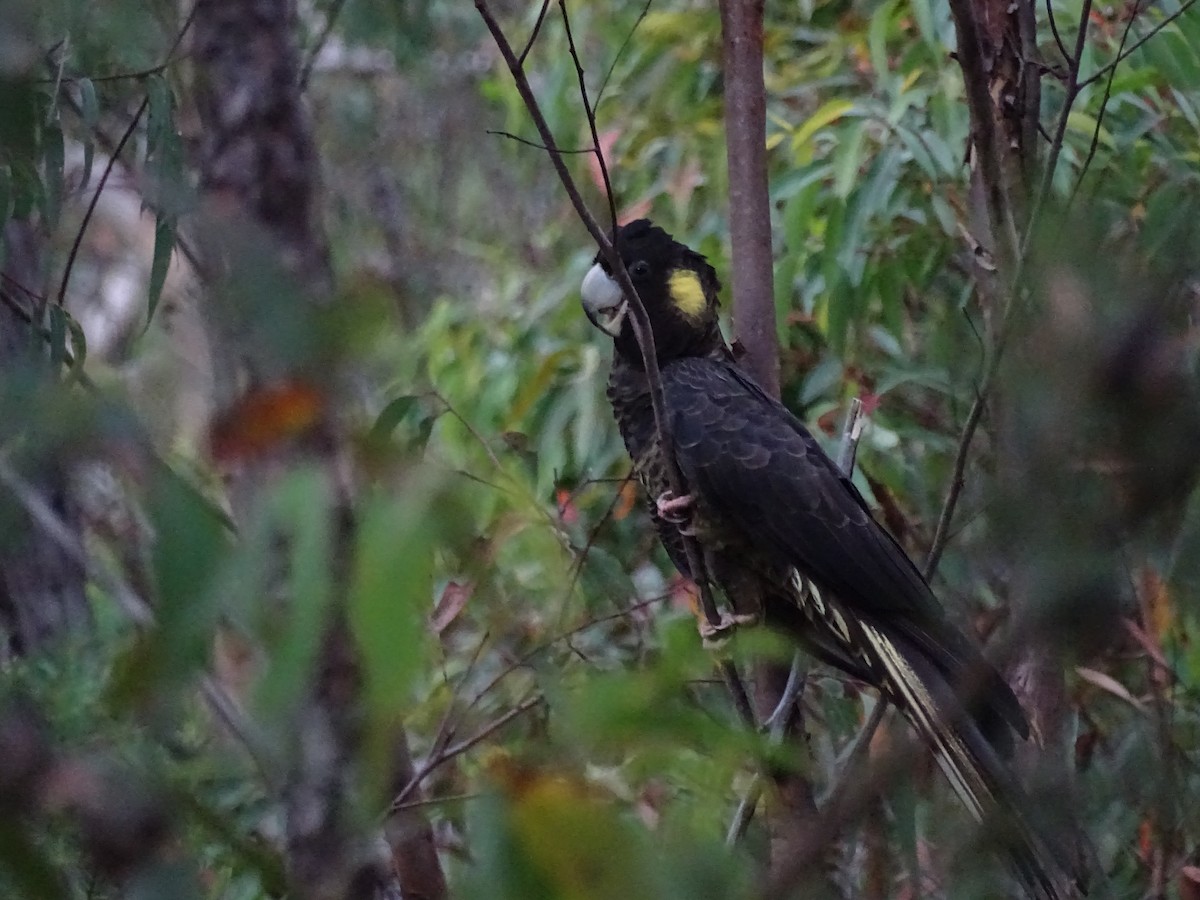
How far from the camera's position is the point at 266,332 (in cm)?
59

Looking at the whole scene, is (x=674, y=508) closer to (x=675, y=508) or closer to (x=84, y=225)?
(x=675, y=508)

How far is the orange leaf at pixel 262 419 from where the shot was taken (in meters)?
0.60

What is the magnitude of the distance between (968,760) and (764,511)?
1.68ft

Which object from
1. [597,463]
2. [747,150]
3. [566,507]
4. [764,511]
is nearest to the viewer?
[747,150]

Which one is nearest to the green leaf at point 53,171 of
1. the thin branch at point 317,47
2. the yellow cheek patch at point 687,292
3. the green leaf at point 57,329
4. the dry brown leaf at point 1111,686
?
the green leaf at point 57,329

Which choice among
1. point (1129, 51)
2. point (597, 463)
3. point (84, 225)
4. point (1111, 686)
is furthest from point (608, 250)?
point (597, 463)

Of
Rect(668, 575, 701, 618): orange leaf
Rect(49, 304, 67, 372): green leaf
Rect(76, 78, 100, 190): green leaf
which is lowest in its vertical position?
Rect(668, 575, 701, 618): orange leaf

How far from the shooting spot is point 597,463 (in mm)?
2293

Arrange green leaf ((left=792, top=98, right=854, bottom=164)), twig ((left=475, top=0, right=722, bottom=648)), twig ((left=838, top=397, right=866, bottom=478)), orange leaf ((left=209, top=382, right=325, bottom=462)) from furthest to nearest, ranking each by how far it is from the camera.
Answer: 1. green leaf ((left=792, top=98, right=854, bottom=164))
2. twig ((left=838, top=397, right=866, bottom=478))
3. twig ((left=475, top=0, right=722, bottom=648))
4. orange leaf ((left=209, top=382, right=325, bottom=462))

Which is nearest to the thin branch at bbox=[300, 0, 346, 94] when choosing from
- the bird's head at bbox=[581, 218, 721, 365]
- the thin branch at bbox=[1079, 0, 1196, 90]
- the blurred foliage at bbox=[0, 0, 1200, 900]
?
the blurred foliage at bbox=[0, 0, 1200, 900]

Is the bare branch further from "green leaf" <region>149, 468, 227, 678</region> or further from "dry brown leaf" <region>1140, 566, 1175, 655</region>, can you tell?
"green leaf" <region>149, 468, 227, 678</region>

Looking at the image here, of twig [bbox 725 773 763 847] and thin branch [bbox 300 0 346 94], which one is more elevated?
thin branch [bbox 300 0 346 94]

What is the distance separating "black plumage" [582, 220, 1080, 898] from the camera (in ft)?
5.17

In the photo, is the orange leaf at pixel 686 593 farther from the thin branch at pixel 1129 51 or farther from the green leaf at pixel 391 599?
the green leaf at pixel 391 599
